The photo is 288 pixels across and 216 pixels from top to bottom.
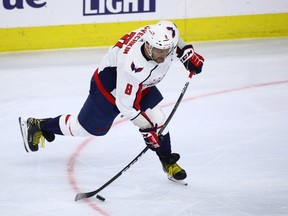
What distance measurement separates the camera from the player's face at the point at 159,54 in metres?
3.55

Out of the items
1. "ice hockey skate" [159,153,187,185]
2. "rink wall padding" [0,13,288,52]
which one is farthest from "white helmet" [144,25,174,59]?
"rink wall padding" [0,13,288,52]

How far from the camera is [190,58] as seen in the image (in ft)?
13.0

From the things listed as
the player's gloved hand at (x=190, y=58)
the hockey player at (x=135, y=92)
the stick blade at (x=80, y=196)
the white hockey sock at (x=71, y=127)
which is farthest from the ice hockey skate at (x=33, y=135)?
the player's gloved hand at (x=190, y=58)

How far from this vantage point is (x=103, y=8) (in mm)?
7160

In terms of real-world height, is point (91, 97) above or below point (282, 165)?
above

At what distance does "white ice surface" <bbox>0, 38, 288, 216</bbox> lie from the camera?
3.72 metres

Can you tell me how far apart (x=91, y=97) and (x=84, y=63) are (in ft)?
8.87

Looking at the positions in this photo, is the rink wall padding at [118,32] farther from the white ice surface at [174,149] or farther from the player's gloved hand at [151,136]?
the player's gloved hand at [151,136]

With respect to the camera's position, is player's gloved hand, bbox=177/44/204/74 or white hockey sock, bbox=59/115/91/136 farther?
white hockey sock, bbox=59/115/91/136

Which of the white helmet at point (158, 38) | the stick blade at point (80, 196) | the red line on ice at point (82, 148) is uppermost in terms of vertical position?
the white helmet at point (158, 38)

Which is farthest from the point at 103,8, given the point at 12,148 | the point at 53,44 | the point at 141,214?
the point at 141,214

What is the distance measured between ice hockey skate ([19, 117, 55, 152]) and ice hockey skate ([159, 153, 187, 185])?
0.78m

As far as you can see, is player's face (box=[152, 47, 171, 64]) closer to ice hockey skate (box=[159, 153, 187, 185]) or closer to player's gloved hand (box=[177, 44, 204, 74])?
player's gloved hand (box=[177, 44, 204, 74])

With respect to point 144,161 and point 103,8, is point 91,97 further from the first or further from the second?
point 103,8
